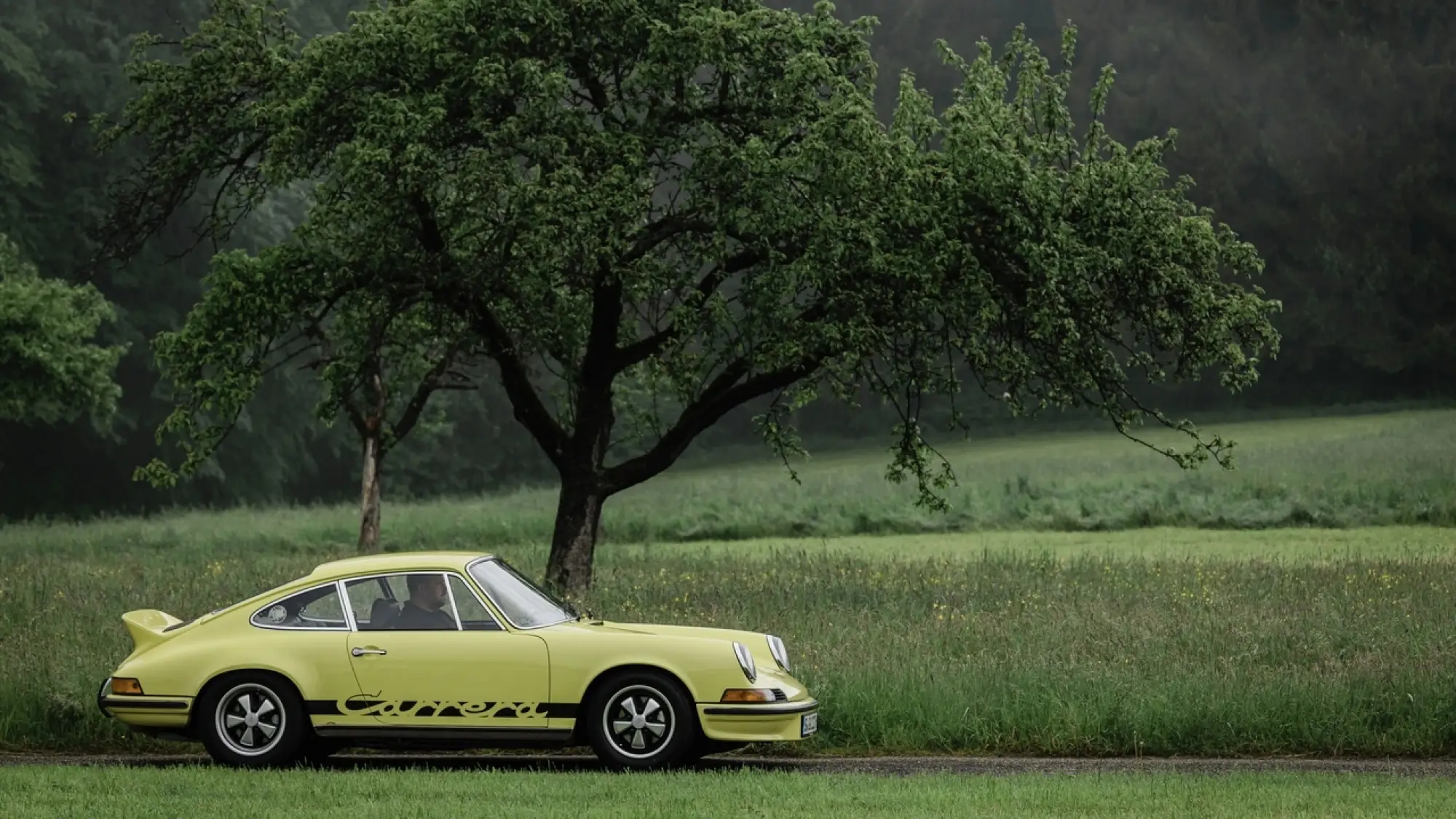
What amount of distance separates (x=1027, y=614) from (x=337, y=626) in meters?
9.05

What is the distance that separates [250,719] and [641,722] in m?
2.56

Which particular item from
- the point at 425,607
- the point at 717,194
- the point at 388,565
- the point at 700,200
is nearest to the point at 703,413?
the point at 700,200

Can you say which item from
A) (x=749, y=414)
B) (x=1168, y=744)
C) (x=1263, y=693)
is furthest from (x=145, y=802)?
(x=749, y=414)

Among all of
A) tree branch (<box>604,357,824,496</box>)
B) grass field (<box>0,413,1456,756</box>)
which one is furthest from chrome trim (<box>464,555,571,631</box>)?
tree branch (<box>604,357,824,496</box>)

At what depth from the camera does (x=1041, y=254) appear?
67.3ft

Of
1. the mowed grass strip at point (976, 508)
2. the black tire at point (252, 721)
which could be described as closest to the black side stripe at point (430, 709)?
the black tire at point (252, 721)

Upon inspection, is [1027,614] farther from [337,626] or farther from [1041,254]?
[337,626]

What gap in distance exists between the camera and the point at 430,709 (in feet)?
40.1

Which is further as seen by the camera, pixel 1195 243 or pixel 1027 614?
pixel 1195 243

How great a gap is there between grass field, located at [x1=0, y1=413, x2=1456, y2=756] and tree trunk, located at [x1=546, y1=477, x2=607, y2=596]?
0.45 m

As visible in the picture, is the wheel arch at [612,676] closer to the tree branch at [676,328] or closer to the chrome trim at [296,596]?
the chrome trim at [296,596]

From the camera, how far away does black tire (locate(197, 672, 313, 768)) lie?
12.3 meters

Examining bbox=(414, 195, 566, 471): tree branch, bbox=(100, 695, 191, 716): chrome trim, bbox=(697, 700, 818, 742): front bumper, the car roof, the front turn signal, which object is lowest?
bbox=(697, 700, 818, 742): front bumper

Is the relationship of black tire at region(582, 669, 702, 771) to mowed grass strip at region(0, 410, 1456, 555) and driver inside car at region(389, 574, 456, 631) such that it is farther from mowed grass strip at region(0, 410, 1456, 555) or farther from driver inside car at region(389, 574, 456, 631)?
mowed grass strip at region(0, 410, 1456, 555)
